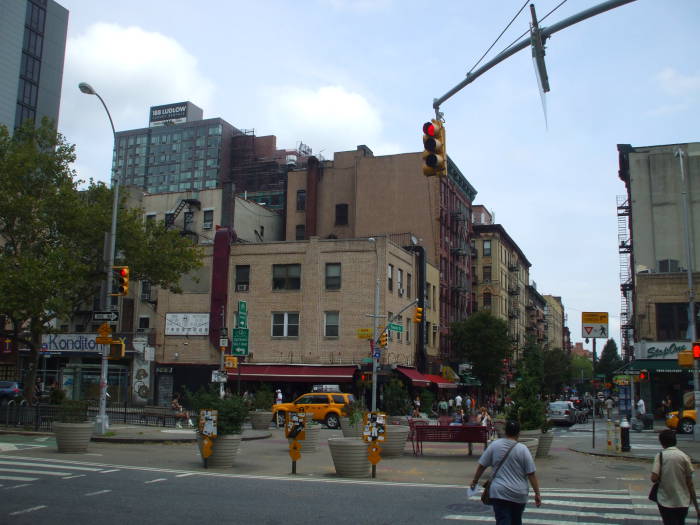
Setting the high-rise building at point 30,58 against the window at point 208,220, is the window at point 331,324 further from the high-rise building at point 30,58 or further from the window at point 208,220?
the high-rise building at point 30,58

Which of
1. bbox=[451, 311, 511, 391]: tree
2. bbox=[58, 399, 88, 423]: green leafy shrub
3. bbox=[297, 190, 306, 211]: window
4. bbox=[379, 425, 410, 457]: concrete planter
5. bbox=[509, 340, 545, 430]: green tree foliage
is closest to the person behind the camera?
bbox=[379, 425, 410, 457]: concrete planter

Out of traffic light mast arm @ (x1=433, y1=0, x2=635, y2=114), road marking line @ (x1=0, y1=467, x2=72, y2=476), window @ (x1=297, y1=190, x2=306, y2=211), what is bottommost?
road marking line @ (x1=0, y1=467, x2=72, y2=476)

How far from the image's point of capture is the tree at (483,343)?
196 feet

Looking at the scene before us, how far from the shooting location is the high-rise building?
254 feet

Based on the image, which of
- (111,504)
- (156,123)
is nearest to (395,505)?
(111,504)

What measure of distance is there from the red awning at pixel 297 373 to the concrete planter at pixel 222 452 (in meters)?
27.1

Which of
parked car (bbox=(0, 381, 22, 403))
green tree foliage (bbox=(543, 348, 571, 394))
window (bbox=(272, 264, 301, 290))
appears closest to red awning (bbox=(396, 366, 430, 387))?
window (bbox=(272, 264, 301, 290))

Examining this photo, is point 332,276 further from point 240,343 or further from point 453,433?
point 453,433

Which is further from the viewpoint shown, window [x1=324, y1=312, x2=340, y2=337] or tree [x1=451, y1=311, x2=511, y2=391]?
tree [x1=451, y1=311, x2=511, y2=391]

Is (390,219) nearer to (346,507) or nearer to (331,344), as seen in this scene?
(331,344)

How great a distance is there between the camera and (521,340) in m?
95.5

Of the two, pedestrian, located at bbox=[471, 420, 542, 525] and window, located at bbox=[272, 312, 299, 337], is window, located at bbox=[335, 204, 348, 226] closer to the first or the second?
window, located at bbox=[272, 312, 299, 337]

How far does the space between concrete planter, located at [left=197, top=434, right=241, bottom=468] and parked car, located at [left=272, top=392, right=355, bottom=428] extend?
734 inches

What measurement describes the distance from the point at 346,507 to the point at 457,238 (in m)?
56.3
